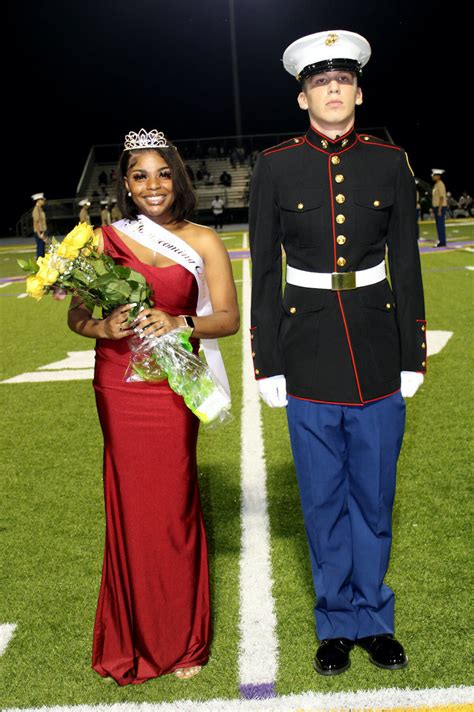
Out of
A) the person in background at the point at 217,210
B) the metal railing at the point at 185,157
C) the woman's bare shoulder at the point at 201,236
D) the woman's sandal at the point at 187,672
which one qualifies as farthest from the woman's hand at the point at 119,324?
the metal railing at the point at 185,157

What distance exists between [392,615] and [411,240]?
123cm

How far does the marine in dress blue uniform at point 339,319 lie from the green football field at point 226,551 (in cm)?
27

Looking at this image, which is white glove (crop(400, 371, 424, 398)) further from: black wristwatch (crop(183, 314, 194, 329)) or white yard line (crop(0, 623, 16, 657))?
white yard line (crop(0, 623, 16, 657))

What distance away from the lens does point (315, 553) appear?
9.16ft

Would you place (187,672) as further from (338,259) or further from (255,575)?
(338,259)

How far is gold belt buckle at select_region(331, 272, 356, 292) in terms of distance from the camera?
8.55 ft

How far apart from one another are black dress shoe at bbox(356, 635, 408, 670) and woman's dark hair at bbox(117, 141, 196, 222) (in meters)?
1.53

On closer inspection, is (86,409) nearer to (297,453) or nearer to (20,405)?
(20,405)

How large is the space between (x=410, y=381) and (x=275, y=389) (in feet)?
1.39

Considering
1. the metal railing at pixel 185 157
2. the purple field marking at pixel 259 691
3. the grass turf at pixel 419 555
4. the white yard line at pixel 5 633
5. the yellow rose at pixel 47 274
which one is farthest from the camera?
the metal railing at pixel 185 157

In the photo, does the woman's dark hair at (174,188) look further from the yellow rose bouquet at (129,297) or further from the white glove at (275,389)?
the white glove at (275,389)

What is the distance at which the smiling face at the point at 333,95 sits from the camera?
2.49 m

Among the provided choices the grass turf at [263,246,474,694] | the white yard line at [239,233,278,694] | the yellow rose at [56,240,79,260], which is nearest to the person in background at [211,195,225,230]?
the grass turf at [263,246,474,694]

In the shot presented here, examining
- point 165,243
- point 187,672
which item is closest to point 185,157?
point 165,243
